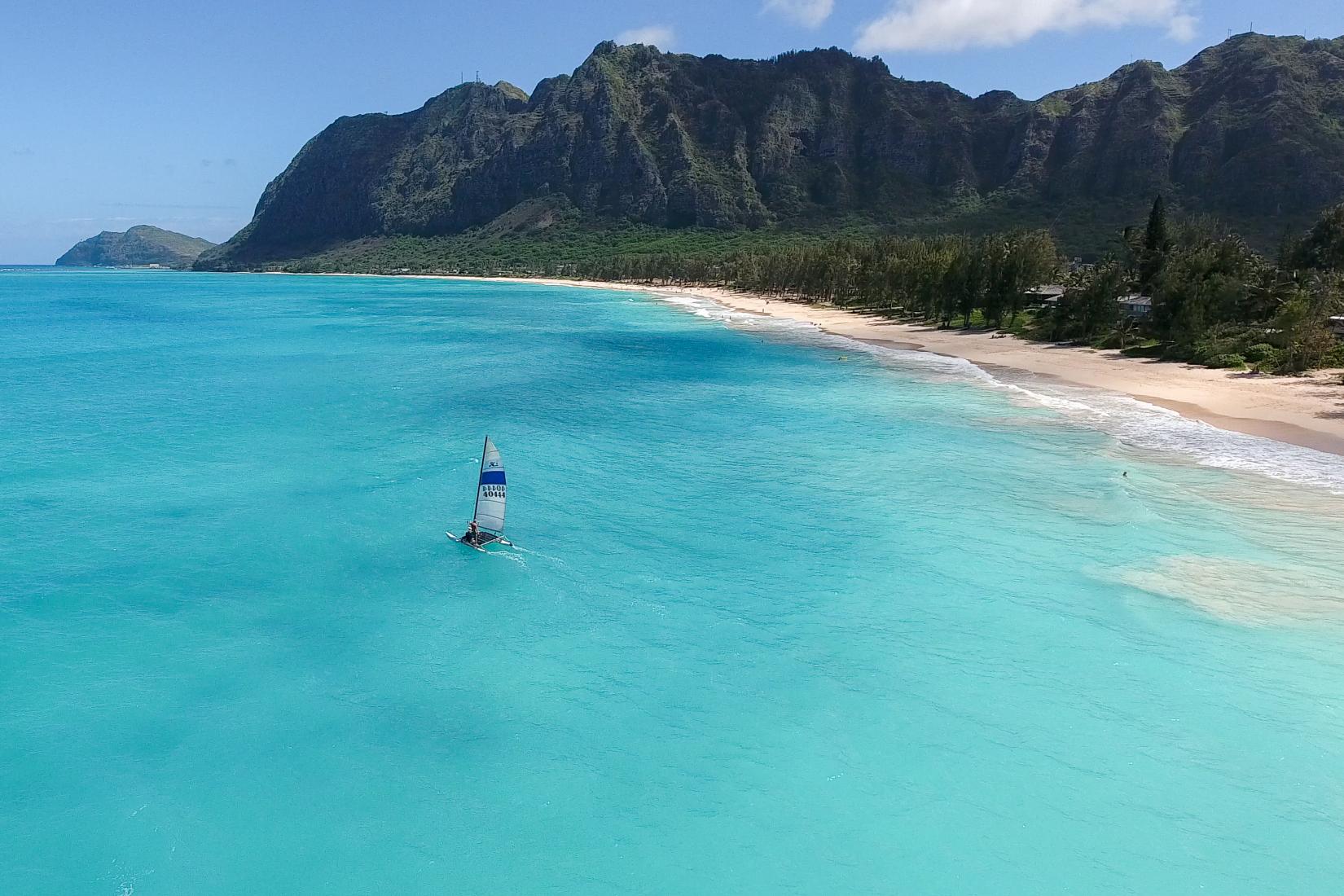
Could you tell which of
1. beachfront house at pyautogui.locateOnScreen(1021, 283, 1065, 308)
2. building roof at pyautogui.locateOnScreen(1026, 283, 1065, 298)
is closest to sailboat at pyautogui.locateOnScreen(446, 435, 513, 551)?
beachfront house at pyautogui.locateOnScreen(1021, 283, 1065, 308)

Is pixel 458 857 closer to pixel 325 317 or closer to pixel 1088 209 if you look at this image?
pixel 325 317

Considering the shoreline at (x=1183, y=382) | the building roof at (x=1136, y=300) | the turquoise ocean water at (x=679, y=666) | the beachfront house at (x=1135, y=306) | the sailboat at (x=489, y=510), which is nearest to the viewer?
the turquoise ocean water at (x=679, y=666)

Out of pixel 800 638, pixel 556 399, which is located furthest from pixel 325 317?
pixel 800 638

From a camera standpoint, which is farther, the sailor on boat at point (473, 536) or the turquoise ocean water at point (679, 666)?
the sailor on boat at point (473, 536)

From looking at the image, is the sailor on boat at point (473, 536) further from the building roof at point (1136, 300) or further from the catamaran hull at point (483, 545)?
the building roof at point (1136, 300)

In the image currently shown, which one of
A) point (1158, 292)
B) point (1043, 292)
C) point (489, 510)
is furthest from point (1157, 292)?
point (489, 510)

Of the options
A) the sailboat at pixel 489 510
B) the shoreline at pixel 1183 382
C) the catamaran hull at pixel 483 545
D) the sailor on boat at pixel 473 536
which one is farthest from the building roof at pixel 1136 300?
the sailor on boat at pixel 473 536

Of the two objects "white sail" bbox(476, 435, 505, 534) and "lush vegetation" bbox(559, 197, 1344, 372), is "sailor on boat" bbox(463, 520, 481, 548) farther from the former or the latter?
"lush vegetation" bbox(559, 197, 1344, 372)
